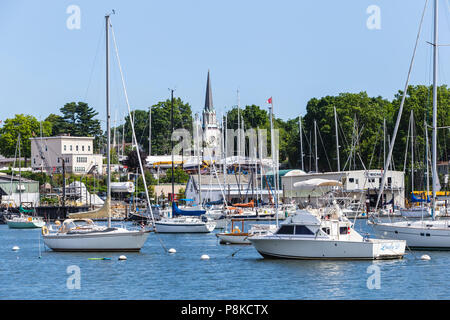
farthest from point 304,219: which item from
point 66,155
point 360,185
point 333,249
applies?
point 66,155

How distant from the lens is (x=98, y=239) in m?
48.5

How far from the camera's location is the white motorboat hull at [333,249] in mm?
42562

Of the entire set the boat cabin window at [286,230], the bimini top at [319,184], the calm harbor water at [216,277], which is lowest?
the calm harbor water at [216,277]

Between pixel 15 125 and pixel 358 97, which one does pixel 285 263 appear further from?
pixel 15 125

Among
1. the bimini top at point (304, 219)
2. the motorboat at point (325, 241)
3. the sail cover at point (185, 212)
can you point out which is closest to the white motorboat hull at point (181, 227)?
the sail cover at point (185, 212)

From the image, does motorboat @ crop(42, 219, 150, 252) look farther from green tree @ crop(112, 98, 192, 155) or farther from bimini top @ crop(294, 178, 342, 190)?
green tree @ crop(112, 98, 192, 155)

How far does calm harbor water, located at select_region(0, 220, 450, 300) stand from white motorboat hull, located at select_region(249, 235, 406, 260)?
38cm

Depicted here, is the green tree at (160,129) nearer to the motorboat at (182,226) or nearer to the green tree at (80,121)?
the green tree at (80,121)

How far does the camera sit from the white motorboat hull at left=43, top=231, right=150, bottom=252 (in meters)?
48.5

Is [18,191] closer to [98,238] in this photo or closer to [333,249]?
[98,238]

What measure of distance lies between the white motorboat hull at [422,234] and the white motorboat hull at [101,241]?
1505 centimetres

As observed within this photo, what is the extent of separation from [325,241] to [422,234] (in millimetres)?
9377

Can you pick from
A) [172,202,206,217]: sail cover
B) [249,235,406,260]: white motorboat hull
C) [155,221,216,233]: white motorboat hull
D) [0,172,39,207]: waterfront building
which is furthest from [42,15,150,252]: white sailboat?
[0,172,39,207]: waterfront building

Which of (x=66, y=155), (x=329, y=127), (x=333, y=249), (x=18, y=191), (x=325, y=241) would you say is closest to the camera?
(x=325, y=241)
